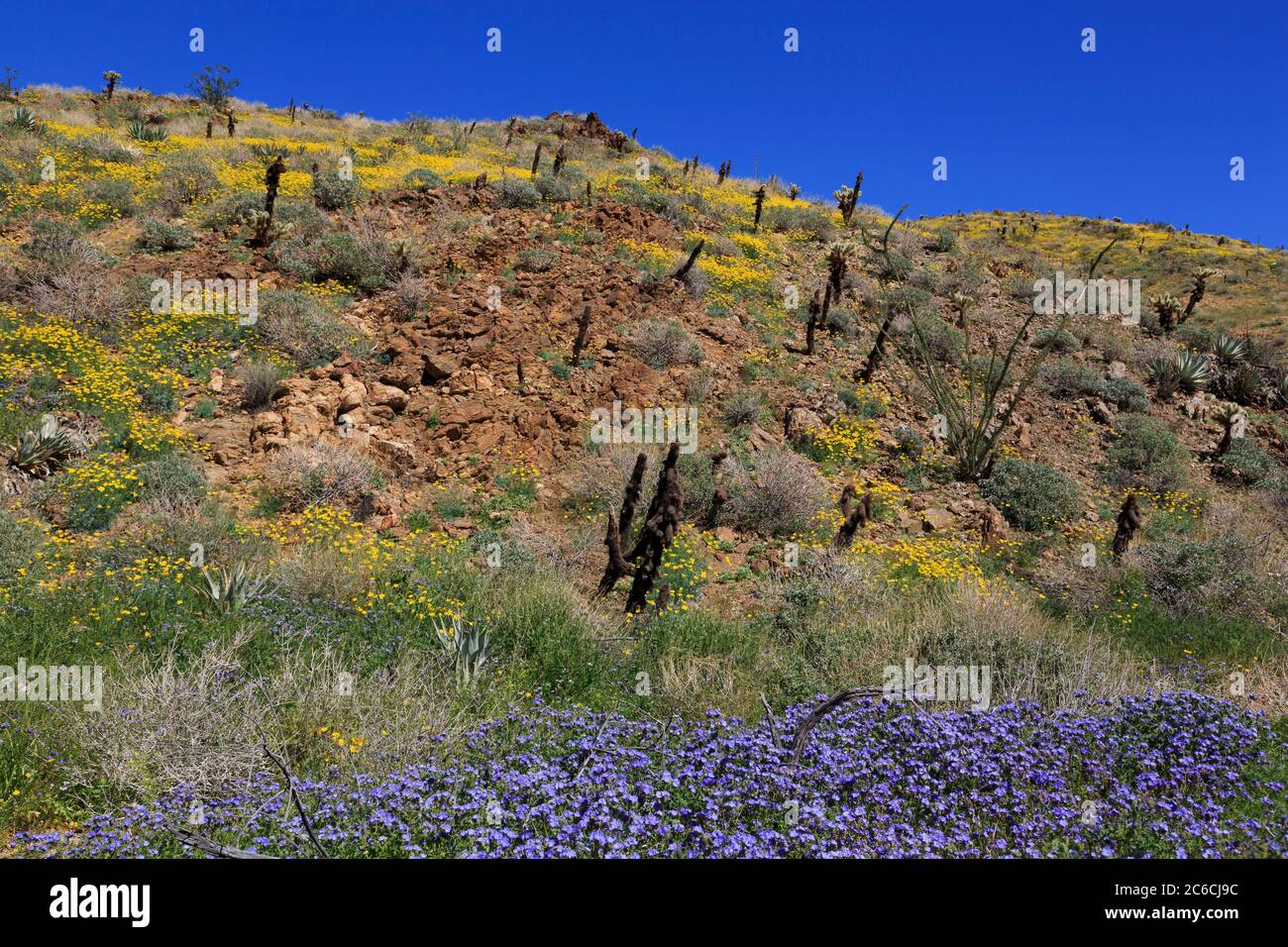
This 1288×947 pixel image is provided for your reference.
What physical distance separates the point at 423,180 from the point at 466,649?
17042 millimetres

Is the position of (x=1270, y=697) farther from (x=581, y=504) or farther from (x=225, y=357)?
(x=225, y=357)

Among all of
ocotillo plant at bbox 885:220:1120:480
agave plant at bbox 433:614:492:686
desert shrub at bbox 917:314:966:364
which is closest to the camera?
agave plant at bbox 433:614:492:686

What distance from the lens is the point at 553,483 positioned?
9.50 metres

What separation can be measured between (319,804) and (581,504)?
5.89m

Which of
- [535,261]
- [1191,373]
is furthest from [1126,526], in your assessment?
[535,261]

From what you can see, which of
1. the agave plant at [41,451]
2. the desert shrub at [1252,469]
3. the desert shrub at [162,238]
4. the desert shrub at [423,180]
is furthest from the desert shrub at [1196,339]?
the desert shrub at [162,238]

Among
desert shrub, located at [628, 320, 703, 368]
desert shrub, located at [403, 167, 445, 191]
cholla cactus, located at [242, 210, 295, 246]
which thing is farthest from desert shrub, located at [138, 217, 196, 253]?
desert shrub, located at [628, 320, 703, 368]

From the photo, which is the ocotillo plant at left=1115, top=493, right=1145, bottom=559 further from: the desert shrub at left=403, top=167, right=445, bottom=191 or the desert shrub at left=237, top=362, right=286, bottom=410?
the desert shrub at left=403, top=167, right=445, bottom=191

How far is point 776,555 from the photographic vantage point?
8531mm

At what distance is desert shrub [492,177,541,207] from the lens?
17.5 meters

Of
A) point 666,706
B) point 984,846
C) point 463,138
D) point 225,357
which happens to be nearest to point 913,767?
point 984,846

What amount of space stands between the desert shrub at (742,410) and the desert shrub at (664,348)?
4.58 feet

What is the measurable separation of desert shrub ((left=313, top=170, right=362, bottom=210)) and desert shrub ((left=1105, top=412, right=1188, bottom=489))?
17.8 m

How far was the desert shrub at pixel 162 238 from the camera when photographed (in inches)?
540
